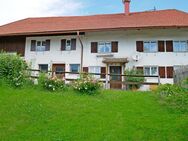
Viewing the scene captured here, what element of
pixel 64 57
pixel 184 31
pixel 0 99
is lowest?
pixel 0 99

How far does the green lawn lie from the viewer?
905 centimetres

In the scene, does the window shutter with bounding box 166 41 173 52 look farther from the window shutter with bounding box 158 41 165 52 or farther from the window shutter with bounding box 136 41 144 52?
the window shutter with bounding box 136 41 144 52

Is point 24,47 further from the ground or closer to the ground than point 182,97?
further from the ground

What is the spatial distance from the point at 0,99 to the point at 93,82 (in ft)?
15.3

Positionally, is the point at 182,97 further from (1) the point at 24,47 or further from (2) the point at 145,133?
(1) the point at 24,47

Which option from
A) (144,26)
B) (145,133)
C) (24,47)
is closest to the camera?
(145,133)

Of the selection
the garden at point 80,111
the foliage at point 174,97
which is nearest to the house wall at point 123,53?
the foliage at point 174,97

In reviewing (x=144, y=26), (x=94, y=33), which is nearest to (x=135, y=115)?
(x=144, y=26)

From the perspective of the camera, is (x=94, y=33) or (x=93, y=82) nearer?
(x=93, y=82)

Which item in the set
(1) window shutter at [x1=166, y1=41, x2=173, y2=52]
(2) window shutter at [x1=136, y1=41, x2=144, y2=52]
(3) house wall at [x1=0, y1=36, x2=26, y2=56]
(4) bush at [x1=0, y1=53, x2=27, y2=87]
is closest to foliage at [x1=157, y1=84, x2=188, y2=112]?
(4) bush at [x1=0, y1=53, x2=27, y2=87]

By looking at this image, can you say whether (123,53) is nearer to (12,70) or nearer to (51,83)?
(51,83)

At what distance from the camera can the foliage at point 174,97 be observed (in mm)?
12730

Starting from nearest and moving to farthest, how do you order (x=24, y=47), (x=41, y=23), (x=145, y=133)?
(x=145, y=133), (x=24, y=47), (x=41, y=23)

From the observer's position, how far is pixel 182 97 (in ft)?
45.0
